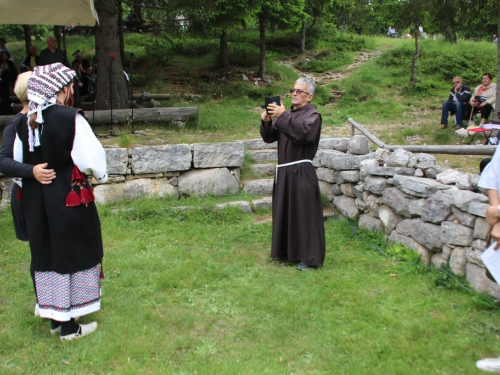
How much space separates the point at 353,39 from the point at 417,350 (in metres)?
19.3

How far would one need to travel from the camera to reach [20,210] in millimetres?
3480

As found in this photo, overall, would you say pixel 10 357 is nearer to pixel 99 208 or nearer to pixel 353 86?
pixel 99 208

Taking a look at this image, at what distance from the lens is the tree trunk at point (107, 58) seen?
32.1 ft

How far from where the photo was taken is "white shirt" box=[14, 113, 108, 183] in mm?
3234

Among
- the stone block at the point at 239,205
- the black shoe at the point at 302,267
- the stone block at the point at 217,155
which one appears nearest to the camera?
the black shoe at the point at 302,267

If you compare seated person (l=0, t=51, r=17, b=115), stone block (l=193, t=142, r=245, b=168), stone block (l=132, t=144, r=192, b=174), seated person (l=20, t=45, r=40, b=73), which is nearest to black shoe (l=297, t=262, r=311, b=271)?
stone block (l=193, t=142, r=245, b=168)

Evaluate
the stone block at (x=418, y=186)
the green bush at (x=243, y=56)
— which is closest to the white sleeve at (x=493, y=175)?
the stone block at (x=418, y=186)

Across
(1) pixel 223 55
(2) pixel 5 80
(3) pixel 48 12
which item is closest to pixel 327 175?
(3) pixel 48 12

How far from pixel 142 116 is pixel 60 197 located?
20.6 ft

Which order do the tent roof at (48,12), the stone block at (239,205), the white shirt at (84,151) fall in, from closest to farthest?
the white shirt at (84,151) < the stone block at (239,205) < the tent roof at (48,12)

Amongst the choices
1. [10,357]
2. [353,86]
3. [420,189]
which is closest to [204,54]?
[353,86]

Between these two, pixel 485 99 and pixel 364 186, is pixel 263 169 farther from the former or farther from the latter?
pixel 485 99

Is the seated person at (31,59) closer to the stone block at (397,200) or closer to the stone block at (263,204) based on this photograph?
the stone block at (263,204)

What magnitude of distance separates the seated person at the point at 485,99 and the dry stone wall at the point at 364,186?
13.9 feet
